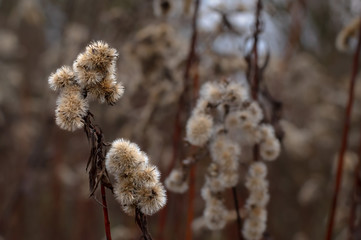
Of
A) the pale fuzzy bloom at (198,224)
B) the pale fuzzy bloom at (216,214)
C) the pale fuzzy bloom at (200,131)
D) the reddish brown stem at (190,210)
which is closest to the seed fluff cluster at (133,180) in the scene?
the pale fuzzy bloom at (200,131)

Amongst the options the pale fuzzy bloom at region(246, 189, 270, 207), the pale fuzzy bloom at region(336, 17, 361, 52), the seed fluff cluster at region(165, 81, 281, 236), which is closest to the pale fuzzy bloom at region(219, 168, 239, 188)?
the seed fluff cluster at region(165, 81, 281, 236)

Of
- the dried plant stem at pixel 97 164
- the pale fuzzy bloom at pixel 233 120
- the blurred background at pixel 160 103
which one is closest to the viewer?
the dried plant stem at pixel 97 164

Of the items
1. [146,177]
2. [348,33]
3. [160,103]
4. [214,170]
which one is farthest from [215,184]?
[348,33]

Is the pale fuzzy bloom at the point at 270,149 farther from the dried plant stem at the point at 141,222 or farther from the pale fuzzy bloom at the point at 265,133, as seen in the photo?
the dried plant stem at the point at 141,222

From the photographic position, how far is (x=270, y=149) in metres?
1.59

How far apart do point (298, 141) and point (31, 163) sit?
1.92 metres

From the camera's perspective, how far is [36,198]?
4.66m

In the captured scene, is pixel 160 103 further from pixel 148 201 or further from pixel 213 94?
pixel 148 201

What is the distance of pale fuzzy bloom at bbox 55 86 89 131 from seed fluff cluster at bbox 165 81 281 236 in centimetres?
48

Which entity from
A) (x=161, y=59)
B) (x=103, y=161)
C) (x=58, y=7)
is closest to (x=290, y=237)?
(x=161, y=59)

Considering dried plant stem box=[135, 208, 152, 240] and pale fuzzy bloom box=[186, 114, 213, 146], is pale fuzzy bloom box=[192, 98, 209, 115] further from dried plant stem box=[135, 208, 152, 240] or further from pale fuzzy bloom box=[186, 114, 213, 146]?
dried plant stem box=[135, 208, 152, 240]

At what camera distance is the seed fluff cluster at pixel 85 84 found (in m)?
1.08

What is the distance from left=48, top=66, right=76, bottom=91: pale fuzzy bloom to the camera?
1.12 meters

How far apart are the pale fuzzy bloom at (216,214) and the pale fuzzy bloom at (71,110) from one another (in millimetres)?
648
